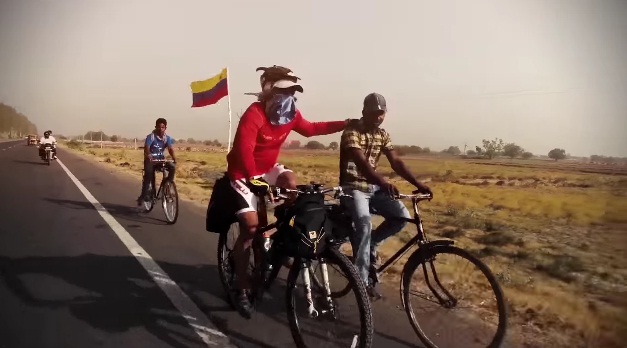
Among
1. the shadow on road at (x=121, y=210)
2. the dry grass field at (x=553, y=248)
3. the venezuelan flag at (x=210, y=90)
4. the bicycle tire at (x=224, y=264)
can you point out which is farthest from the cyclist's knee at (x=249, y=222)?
the venezuelan flag at (x=210, y=90)

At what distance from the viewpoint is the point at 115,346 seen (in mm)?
3271

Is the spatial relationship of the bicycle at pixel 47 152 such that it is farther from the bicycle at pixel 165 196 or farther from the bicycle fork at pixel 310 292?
the bicycle fork at pixel 310 292

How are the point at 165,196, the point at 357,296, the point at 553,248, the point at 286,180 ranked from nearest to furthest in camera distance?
the point at 357,296, the point at 286,180, the point at 165,196, the point at 553,248

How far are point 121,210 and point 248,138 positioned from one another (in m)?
7.11

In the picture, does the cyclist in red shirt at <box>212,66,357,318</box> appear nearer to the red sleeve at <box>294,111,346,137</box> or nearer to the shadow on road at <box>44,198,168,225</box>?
the red sleeve at <box>294,111,346,137</box>

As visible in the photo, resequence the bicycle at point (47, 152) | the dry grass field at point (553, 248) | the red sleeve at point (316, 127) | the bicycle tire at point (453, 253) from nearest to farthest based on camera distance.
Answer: the bicycle tire at point (453, 253)
the red sleeve at point (316, 127)
the dry grass field at point (553, 248)
the bicycle at point (47, 152)

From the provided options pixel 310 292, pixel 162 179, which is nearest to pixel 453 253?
pixel 310 292

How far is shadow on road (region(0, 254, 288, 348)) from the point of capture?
143 inches

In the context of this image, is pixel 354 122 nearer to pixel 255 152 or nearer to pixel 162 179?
pixel 255 152

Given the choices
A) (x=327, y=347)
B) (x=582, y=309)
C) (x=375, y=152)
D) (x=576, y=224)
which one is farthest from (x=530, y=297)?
(x=576, y=224)

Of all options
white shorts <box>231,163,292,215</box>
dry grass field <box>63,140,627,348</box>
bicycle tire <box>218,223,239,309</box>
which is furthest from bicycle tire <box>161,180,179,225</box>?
white shorts <box>231,163,292,215</box>

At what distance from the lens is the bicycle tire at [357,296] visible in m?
2.79

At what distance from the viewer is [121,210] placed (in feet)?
31.6

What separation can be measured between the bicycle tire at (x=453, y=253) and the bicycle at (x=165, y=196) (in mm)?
5726
